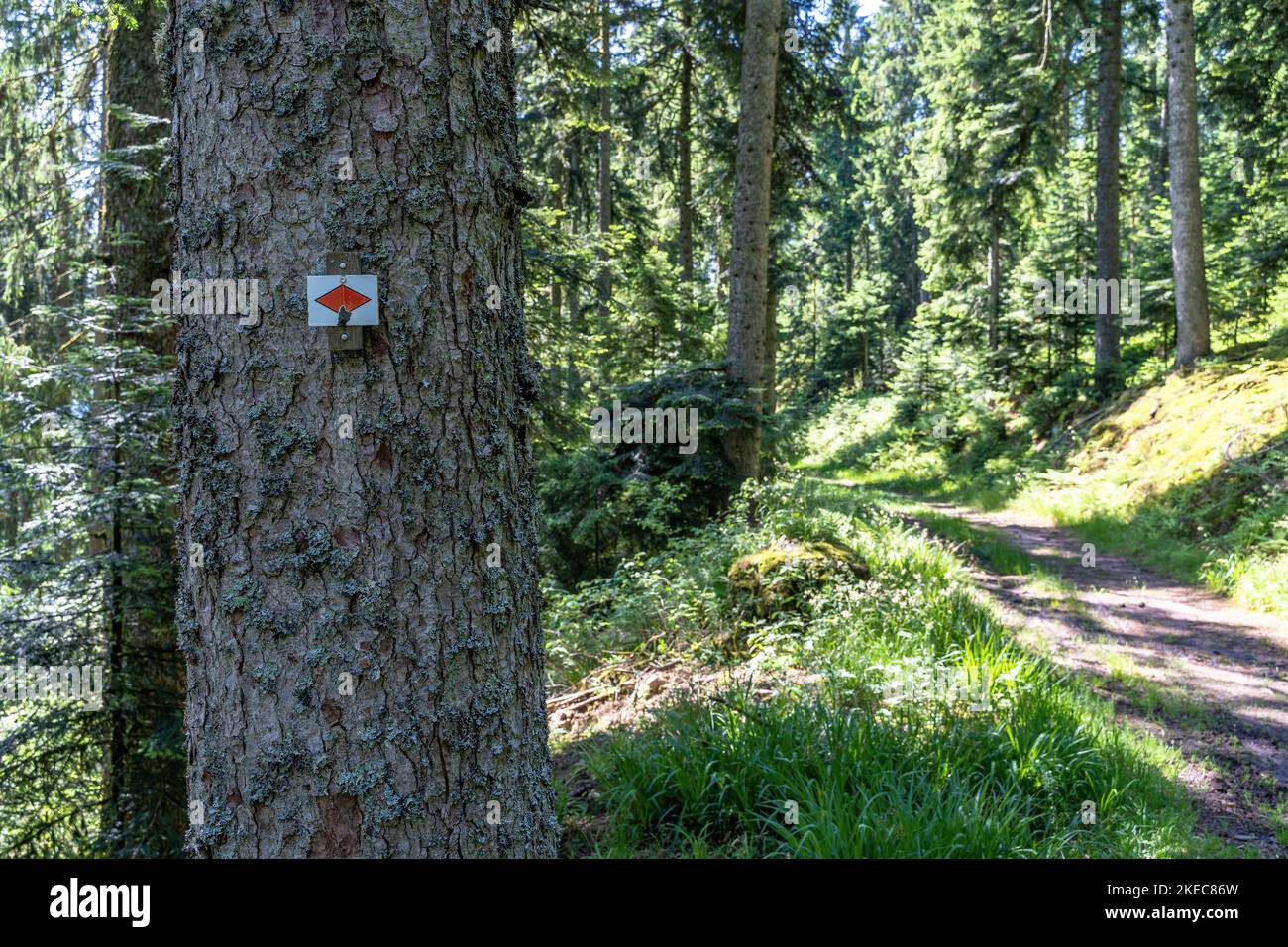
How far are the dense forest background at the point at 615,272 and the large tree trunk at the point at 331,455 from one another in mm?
311

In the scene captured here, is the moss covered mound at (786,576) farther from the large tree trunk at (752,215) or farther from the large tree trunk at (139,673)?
the large tree trunk at (139,673)

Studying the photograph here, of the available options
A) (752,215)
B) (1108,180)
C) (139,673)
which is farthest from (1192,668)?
(1108,180)

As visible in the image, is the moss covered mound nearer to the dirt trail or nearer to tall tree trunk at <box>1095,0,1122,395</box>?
the dirt trail

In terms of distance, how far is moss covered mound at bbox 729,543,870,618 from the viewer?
604cm

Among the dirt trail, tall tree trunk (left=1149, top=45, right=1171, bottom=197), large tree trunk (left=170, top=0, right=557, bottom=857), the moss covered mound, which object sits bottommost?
the dirt trail

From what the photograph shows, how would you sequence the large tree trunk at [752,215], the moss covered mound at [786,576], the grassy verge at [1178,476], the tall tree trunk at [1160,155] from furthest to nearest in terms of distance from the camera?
the tall tree trunk at [1160,155] → the large tree trunk at [752,215] → the grassy verge at [1178,476] → the moss covered mound at [786,576]

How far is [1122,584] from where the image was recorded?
27.5 ft

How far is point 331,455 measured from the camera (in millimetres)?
1975

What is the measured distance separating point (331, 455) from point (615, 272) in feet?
34.4

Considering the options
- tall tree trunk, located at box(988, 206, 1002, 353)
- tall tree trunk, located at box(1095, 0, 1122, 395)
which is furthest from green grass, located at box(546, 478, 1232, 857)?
tall tree trunk, located at box(988, 206, 1002, 353)

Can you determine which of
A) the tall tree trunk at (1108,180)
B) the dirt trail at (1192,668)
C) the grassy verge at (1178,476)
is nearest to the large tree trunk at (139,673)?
the dirt trail at (1192,668)

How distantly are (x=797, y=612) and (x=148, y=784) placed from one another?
14.1 feet

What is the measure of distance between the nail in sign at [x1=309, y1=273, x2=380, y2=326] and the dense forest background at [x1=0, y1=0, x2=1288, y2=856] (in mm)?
658

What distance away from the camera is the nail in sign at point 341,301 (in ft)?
6.47
